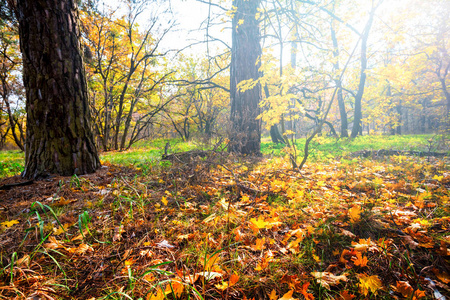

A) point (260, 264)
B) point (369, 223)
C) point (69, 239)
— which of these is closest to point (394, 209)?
point (369, 223)

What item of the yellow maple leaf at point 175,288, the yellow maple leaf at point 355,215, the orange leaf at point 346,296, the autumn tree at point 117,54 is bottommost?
the orange leaf at point 346,296

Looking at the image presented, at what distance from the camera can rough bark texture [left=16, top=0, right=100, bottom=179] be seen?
237 centimetres

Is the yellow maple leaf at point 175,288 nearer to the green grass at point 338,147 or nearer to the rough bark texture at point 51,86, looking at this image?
the rough bark texture at point 51,86

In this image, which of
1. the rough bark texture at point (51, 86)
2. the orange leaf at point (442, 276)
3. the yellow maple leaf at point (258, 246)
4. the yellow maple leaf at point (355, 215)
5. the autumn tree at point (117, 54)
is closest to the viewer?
the orange leaf at point (442, 276)

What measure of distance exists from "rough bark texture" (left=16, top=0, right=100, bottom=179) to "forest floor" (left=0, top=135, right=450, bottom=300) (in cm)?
49

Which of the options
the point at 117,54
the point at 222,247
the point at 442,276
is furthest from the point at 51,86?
the point at 117,54

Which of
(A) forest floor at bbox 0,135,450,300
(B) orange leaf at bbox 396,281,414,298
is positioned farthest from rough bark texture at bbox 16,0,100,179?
(B) orange leaf at bbox 396,281,414,298

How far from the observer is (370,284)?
91 cm

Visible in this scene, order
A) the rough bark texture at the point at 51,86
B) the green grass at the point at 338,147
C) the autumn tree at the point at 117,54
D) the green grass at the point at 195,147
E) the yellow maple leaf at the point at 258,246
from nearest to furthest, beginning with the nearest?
the yellow maple leaf at the point at 258,246 < the rough bark texture at the point at 51,86 < the green grass at the point at 195,147 < the green grass at the point at 338,147 < the autumn tree at the point at 117,54

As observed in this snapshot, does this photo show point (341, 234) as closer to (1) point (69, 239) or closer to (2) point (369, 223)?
(2) point (369, 223)

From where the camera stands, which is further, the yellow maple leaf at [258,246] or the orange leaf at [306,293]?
the yellow maple leaf at [258,246]

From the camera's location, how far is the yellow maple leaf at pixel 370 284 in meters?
0.89

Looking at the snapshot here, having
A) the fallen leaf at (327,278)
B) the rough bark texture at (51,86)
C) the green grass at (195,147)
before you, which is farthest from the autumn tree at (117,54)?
the fallen leaf at (327,278)

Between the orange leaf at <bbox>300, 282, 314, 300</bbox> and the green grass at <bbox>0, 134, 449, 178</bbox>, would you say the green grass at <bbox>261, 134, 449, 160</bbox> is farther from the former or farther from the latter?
the orange leaf at <bbox>300, 282, 314, 300</bbox>
